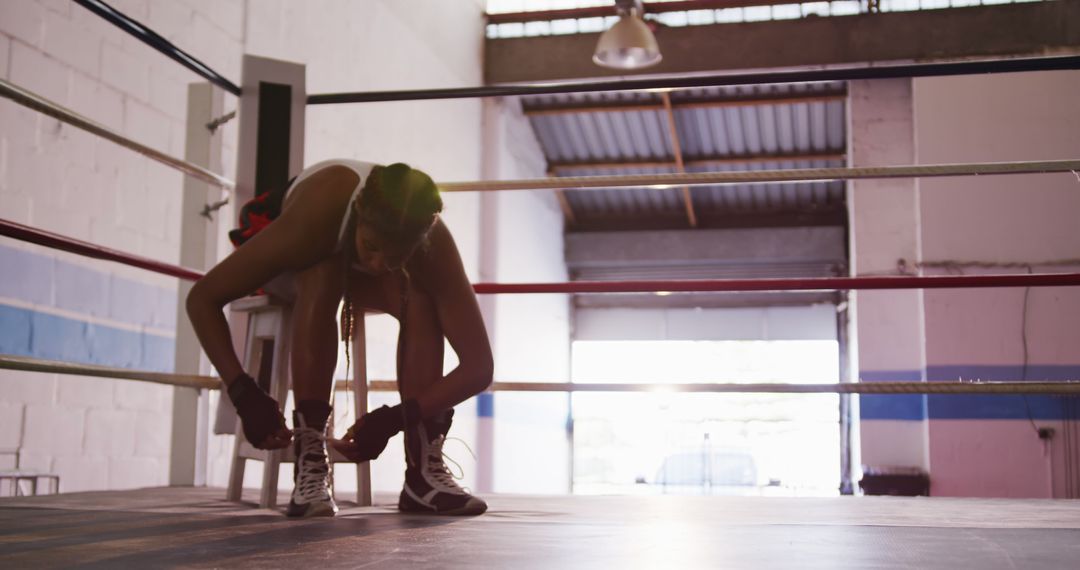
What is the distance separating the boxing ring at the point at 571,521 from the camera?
1076mm

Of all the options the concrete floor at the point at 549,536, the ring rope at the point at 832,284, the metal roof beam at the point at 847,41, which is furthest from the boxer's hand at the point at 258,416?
the metal roof beam at the point at 847,41

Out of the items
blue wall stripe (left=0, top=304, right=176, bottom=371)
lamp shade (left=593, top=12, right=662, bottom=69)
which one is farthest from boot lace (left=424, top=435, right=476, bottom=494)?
lamp shade (left=593, top=12, right=662, bottom=69)

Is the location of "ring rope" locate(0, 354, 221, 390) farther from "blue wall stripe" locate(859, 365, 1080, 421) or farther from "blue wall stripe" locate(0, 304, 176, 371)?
"blue wall stripe" locate(859, 365, 1080, 421)

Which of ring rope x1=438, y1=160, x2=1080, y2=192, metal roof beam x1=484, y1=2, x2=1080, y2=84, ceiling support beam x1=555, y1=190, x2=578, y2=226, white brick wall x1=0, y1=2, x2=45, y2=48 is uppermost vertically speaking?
metal roof beam x1=484, y1=2, x2=1080, y2=84

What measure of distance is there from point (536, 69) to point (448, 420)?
634cm

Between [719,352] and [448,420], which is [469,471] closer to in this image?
[719,352]

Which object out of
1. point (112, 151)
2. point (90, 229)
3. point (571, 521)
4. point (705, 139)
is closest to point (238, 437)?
point (571, 521)

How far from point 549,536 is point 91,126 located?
1.27m

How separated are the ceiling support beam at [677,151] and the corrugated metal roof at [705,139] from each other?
0.16ft

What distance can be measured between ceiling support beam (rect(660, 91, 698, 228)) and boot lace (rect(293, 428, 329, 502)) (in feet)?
21.3

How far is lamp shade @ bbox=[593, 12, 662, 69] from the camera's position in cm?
577

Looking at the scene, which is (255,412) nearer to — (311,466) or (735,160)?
(311,466)

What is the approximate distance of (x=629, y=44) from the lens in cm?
575

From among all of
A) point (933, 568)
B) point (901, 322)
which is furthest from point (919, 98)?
point (933, 568)
